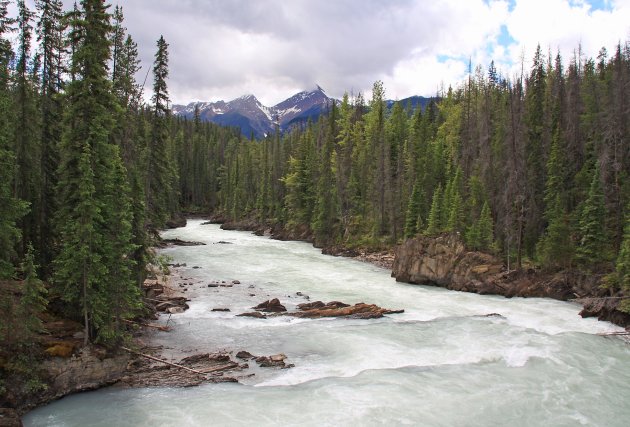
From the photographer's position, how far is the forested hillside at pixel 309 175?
18.3 meters

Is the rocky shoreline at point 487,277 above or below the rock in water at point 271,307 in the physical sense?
above

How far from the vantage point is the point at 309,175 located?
72.7m

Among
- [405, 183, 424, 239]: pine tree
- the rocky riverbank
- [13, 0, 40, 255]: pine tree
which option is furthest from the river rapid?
the rocky riverbank

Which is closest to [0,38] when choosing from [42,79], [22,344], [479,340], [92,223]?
[42,79]

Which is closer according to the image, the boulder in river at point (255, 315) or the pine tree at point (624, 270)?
the boulder in river at point (255, 315)

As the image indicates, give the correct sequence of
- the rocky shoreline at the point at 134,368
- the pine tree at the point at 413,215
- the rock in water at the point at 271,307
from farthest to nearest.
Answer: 1. the pine tree at the point at 413,215
2. the rock in water at the point at 271,307
3. the rocky shoreline at the point at 134,368

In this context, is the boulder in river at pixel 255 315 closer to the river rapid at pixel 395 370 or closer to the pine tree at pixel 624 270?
the river rapid at pixel 395 370

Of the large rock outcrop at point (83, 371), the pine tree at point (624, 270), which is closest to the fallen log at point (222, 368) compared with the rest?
the large rock outcrop at point (83, 371)

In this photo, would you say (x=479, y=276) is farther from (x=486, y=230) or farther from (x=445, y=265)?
(x=486, y=230)

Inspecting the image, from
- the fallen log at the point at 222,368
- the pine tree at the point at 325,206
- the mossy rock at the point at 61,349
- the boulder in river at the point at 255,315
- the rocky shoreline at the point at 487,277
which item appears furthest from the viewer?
the pine tree at the point at 325,206

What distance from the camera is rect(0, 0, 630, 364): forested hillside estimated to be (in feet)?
60.0

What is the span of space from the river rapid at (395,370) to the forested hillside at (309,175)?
3.69 metres

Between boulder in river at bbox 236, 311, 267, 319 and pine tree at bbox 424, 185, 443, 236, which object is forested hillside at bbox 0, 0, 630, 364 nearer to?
pine tree at bbox 424, 185, 443, 236

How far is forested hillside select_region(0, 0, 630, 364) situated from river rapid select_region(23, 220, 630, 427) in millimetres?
3686
